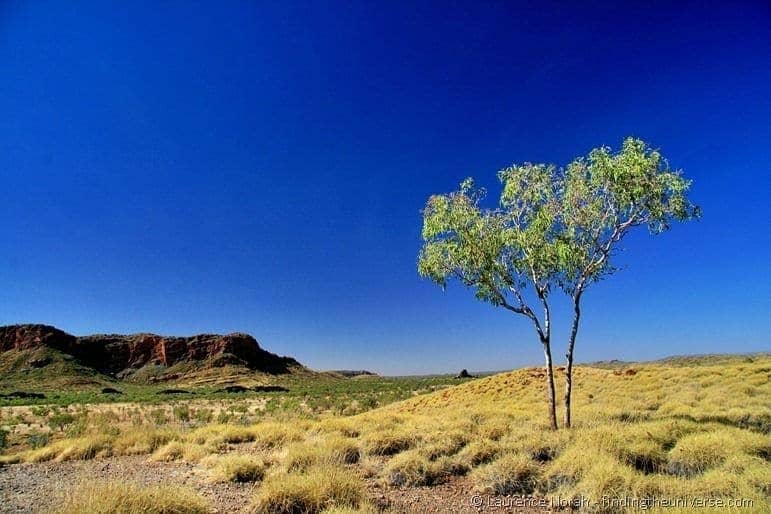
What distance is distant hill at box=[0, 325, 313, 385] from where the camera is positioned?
94.1 metres

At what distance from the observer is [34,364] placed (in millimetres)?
93562

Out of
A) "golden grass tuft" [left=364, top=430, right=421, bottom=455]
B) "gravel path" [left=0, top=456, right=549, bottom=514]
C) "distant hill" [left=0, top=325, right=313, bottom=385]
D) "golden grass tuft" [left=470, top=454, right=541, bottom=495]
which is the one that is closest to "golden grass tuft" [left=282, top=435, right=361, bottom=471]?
"golden grass tuft" [left=364, top=430, right=421, bottom=455]

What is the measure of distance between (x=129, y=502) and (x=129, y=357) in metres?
131

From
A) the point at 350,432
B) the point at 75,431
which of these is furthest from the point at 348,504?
the point at 75,431

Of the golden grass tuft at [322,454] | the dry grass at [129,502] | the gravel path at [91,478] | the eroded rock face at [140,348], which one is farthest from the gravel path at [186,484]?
the eroded rock face at [140,348]

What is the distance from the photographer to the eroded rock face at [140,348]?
108 meters

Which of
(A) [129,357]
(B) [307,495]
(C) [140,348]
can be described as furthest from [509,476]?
(C) [140,348]

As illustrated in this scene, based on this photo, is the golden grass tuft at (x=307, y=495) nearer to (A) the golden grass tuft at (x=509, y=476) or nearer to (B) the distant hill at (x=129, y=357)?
(A) the golden grass tuft at (x=509, y=476)

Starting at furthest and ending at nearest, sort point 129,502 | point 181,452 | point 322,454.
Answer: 1. point 181,452
2. point 322,454
3. point 129,502

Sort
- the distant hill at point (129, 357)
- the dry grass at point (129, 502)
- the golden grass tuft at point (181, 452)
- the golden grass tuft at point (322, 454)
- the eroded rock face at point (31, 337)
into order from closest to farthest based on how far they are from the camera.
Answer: the dry grass at point (129, 502) → the golden grass tuft at point (322, 454) → the golden grass tuft at point (181, 452) → the distant hill at point (129, 357) → the eroded rock face at point (31, 337)

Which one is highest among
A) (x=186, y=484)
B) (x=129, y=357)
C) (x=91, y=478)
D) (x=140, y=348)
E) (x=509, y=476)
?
(x=140, y=348)

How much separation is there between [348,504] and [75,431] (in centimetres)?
1555

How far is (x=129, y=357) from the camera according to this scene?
389 feet

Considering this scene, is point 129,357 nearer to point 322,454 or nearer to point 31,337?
point 31,337
